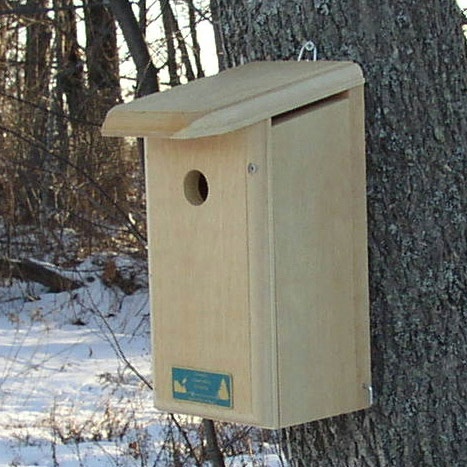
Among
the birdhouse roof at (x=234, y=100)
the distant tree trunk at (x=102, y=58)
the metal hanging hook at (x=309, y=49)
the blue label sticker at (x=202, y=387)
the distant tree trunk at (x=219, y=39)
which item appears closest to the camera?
the birdhouse roof at (x=234, y=100)

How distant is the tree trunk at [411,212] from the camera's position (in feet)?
7.67

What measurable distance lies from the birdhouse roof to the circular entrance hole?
4.7 inches

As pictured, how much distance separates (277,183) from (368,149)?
25 centimetres

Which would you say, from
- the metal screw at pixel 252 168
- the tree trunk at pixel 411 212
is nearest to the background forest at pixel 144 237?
the tree trunk at pixel 411 212

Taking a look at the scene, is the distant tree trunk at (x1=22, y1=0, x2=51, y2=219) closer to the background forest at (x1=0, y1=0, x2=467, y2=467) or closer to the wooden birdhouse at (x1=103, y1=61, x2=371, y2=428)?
the background forest at (x1=0, y1=0, x2=467, y2=467)

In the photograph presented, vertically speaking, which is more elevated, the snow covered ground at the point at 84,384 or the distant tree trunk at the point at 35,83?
the distant tree trunk at the point at 35,83

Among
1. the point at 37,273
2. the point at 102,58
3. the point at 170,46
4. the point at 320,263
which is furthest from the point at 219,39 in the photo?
the point at 37,273

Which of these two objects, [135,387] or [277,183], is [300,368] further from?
[135,387]

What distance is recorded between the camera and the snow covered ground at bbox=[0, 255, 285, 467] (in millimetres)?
5391

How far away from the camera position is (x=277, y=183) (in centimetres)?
218

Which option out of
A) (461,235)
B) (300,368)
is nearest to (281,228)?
(300,368)

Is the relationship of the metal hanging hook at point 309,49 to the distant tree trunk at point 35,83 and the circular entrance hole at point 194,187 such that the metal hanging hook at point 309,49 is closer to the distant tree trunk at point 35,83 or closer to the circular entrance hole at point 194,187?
the circular entrance hole at point 194,187

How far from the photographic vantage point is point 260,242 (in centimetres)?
217

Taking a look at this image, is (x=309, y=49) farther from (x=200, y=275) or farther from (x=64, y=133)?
(x=64, y=133)
